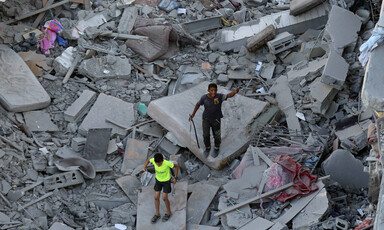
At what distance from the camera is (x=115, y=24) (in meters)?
15.9

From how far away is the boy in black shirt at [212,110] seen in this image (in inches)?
436

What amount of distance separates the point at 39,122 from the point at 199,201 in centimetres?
441

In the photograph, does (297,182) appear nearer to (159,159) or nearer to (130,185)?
(159,159)

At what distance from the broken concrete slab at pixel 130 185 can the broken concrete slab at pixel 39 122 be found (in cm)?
223

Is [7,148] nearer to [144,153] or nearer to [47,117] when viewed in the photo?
[47,117]

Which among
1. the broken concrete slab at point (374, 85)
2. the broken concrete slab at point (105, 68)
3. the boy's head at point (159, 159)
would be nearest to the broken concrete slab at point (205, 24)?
the broken concrete slab at point (105, 68)

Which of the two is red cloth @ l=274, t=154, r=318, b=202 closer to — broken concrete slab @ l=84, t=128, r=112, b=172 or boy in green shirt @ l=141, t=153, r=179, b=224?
boy in green shirt @ l=141, t=153, r=179, b=224

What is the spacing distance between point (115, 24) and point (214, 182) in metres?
6.39

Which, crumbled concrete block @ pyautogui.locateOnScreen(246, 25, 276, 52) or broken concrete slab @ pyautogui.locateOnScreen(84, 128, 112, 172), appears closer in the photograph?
broken concrete slab @ pyautogui.locateOnScreen(84, 128, 112, 172)

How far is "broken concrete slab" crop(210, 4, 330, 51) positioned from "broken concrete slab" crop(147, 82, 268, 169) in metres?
2.44

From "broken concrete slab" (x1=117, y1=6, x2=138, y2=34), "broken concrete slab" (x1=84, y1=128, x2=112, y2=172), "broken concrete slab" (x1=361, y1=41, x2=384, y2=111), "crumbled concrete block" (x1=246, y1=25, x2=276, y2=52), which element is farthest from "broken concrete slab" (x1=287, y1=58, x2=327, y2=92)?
"broken concrete slab" (x1=361, y1=41, x2=384, y2=111)

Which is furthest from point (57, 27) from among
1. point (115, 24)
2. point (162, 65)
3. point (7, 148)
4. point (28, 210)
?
point (28, 210)

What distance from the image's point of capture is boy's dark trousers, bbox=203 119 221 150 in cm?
1148

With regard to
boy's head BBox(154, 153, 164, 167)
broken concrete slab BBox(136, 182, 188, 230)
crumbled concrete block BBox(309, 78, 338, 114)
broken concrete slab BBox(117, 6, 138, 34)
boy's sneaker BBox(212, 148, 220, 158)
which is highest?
boy's head BBox(154, 153, 164, 167)
